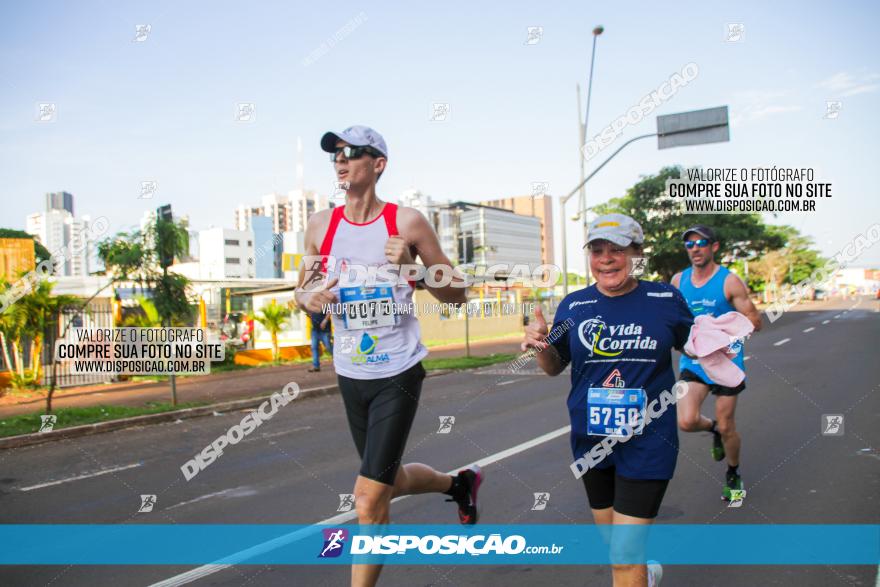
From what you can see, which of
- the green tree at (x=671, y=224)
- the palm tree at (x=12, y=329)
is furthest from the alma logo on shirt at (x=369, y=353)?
the green tree at (x=671, y=224)

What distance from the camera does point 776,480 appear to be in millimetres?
5535

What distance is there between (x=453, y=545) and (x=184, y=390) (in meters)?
11.0

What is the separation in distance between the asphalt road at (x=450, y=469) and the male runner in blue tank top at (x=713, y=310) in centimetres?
48

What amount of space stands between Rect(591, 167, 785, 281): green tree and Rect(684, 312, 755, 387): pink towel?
37.4 metres

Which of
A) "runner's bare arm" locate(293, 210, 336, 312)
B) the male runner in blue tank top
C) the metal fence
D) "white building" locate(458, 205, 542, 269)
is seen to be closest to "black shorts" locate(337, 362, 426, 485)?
"runner's bare arm" locate(293, 210, 336, 312)

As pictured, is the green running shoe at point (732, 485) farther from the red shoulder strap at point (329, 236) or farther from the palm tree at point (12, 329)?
the palm tree at point (12, 329)

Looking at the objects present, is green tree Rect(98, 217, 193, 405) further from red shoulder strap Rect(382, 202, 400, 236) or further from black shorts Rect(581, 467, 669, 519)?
black shorts Rect(581, 467, 669, 519)

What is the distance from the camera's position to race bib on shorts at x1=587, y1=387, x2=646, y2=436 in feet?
9.02

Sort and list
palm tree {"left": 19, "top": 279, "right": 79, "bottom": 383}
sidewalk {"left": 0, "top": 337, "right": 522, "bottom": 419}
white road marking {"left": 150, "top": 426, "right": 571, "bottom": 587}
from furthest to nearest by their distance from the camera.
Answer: palm tree {"left": 19, "top": 279, "right": 79, "bottom": 383} → sidewalk {"left": 0, "top": 337, "right": 522, "bottom": 419} → white road marking {"left": 150, "top": 426, "right": 571, "bottom": 587}

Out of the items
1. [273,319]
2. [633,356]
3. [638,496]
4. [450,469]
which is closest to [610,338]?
[633,356]

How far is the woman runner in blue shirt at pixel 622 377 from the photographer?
272 cm

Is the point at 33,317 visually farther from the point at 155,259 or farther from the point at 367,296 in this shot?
the point at 367,296

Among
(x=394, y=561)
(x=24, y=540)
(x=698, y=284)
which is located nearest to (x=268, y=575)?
(x=394, y=561)

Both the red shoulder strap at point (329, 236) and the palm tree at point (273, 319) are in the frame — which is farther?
the palm tree at point (273, 319)
